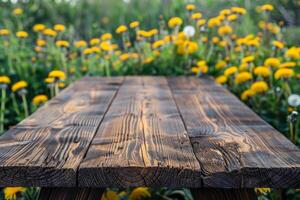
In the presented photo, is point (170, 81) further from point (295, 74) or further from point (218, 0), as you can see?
point (218, 0)

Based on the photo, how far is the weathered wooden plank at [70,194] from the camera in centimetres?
122

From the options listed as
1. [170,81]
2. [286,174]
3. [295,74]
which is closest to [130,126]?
[286,174]

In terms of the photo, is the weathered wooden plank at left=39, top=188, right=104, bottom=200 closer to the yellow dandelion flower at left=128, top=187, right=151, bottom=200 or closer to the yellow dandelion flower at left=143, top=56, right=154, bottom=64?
the yellow dandelion flower at left=128, top=187, right=151, bottom=200

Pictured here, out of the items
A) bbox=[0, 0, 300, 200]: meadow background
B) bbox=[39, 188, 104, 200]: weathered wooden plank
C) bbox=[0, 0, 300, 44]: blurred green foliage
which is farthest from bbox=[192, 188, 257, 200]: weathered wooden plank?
bbox=[0, 0, 300, 44]: blurred green foliage

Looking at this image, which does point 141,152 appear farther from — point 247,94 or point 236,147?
point 247,94

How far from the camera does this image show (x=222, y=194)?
122 centimetres

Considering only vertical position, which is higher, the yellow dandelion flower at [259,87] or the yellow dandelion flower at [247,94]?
the yellow dandelion flower at [259,87]

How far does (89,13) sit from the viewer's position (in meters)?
6.60

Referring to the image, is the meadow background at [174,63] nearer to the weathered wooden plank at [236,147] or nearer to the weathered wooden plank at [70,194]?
the weathered wooden plank at [236,147]

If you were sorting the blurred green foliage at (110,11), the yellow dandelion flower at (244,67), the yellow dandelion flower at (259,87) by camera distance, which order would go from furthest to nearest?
the blurred green foliage at (110,11)
the yellow dandelion flower at (244,67)
the yellow dandelion flower at (259,87)

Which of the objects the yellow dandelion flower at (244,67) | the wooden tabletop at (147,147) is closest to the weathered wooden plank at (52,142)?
the wooden tabletop at (147,147)

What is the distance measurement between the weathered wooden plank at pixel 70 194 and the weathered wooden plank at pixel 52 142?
0.37 feet

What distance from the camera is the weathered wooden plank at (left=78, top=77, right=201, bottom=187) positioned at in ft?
3.43

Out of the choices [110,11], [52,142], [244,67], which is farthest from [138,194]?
[110,11]
